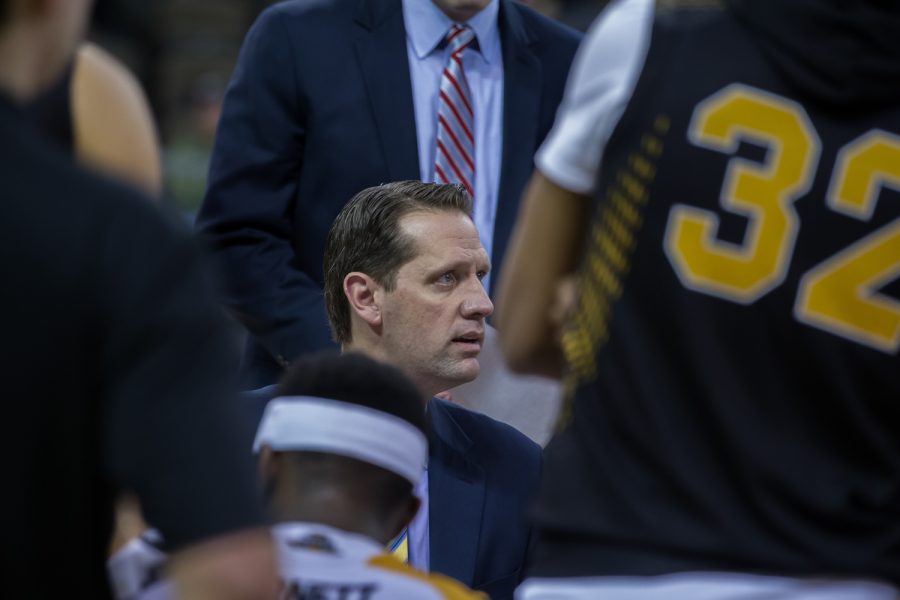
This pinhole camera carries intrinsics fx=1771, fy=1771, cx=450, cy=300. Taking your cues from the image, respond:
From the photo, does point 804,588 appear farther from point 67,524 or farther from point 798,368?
point 67,524

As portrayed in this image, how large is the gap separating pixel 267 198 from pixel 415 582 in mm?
1946

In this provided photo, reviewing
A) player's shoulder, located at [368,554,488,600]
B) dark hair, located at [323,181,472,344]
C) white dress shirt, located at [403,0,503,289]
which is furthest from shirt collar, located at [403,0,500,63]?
player's shoulder, located at [368,554,488,600]

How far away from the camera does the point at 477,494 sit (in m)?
3.51

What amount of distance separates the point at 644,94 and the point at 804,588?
58 cm

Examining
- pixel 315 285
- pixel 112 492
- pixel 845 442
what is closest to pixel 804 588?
pixel 845 442

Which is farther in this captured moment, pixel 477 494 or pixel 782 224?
pixel 477 494

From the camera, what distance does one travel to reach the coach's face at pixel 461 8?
163 inches

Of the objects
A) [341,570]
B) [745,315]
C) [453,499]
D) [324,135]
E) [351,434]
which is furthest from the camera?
[324,135]

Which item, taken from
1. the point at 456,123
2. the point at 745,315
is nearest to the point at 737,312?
the point at 745,315

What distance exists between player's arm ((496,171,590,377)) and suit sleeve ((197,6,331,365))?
1.96 meters

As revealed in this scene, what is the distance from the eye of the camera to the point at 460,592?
2346 millimetres

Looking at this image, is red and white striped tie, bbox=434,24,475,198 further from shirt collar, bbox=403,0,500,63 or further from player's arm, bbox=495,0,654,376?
player's arm, bbox=495,0,654,376

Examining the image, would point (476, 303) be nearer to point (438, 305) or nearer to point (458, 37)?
point (438, 305)

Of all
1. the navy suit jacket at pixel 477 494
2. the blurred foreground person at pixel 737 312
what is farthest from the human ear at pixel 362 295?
the blurred foreground person at pixel 737 312
